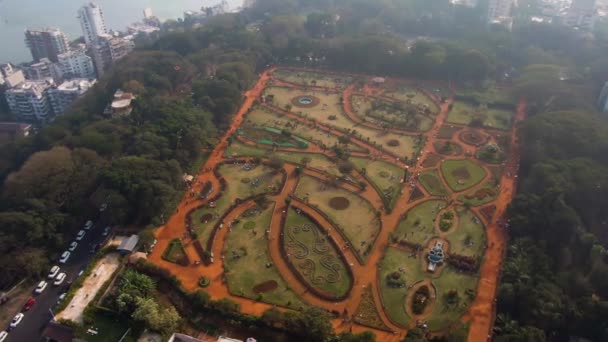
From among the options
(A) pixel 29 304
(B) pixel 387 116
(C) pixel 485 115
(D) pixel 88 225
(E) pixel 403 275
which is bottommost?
(E) pixel 403 275

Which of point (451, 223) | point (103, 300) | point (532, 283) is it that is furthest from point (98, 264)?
point (532, 283)

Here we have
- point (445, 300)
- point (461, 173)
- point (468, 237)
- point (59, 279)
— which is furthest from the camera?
point (461, 173)

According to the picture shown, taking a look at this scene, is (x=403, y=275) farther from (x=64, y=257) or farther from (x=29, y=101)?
(x=29, y=101)

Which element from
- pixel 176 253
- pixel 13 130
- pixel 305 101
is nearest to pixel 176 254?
pixel 176 253

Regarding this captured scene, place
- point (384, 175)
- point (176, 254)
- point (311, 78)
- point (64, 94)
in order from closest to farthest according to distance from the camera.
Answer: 1. point (176, 254)
2. point (384, 175)
3. point (311, 78)
4. point (64, 94)

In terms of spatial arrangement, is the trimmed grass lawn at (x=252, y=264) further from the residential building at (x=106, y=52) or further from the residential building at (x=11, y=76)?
the residential building at (x=106, y=52)

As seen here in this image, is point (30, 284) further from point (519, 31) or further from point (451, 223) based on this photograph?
point (519, 31)
